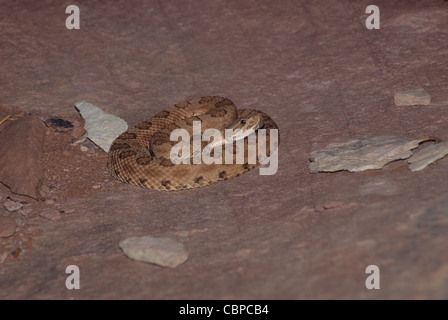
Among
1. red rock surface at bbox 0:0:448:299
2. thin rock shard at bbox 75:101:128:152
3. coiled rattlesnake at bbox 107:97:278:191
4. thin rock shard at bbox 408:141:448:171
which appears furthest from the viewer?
thin rock shard at bbox 75:101:128:152

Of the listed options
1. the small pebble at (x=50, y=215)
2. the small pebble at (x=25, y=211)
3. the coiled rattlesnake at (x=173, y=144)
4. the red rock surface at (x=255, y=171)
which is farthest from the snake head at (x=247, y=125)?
the small pebble at (x=25, y=211)

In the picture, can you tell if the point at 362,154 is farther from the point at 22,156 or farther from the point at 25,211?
the point at 22,156

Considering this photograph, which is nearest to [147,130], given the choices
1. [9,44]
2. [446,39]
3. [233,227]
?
[233,227]

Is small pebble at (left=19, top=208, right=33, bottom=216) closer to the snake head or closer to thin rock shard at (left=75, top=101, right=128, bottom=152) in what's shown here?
thin rock shard at (left=75, top=101, right=128, bottom=152)

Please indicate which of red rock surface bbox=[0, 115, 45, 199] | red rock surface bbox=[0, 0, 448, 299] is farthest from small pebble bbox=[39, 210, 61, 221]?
red rock surface bbox=[0, 115, 45, 199]

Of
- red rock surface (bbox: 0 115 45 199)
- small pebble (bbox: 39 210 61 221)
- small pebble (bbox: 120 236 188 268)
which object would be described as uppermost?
red rock surface (bbox: 0 115 45 199)

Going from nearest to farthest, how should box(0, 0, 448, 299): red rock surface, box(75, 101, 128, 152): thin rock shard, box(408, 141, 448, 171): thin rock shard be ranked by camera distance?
box(0, 0, 448, 299): red rock surface → box(408, 141, 448, 171): thin rock shard → box(75, 101, 128, 152): thin rock shard

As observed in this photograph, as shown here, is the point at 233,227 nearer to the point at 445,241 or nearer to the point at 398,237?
the point at 398,237
